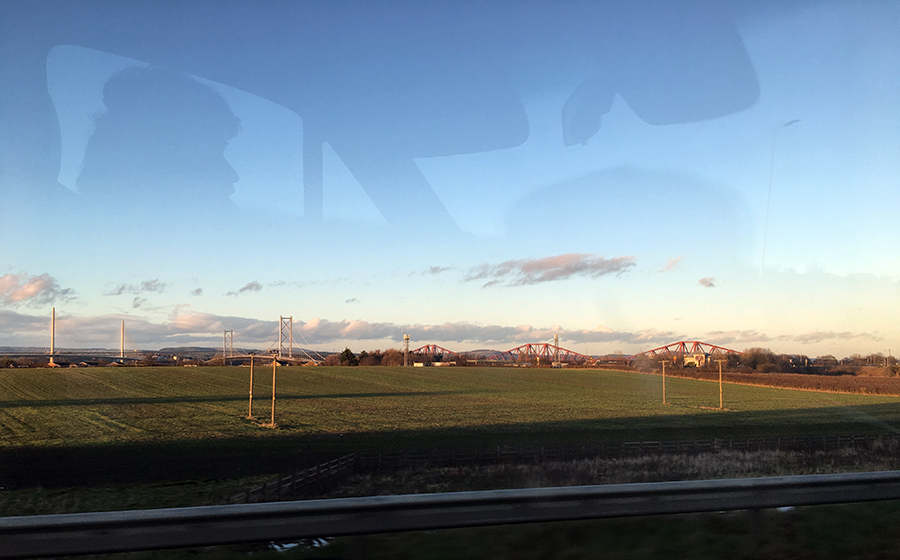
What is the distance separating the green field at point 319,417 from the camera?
29.5 metres

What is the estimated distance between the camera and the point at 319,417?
4791cm

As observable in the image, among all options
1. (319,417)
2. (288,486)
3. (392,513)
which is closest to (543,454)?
(288,486)

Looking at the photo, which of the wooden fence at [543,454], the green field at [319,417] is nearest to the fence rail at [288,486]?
the wooden fence at [543,454]

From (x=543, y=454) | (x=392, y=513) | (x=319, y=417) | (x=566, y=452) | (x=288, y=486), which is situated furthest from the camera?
(x=319, y=417)

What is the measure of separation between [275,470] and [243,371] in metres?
72.7

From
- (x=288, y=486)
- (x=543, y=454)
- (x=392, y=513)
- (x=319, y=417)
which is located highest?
(x=392, y=513)

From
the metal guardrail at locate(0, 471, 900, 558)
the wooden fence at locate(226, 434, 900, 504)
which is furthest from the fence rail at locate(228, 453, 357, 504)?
the metal guardrail at locate(0, 471, 900, 558)

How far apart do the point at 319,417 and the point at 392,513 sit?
1819 inches

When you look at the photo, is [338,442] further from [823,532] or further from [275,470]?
[823,532]

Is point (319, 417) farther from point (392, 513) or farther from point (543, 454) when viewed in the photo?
point (392, 513)

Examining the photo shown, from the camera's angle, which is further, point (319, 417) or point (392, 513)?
point (319, 417)

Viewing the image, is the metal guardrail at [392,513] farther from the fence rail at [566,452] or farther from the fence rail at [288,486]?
the fence rail at [566,452]

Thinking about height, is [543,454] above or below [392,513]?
below

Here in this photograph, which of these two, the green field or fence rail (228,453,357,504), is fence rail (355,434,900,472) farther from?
the green field
